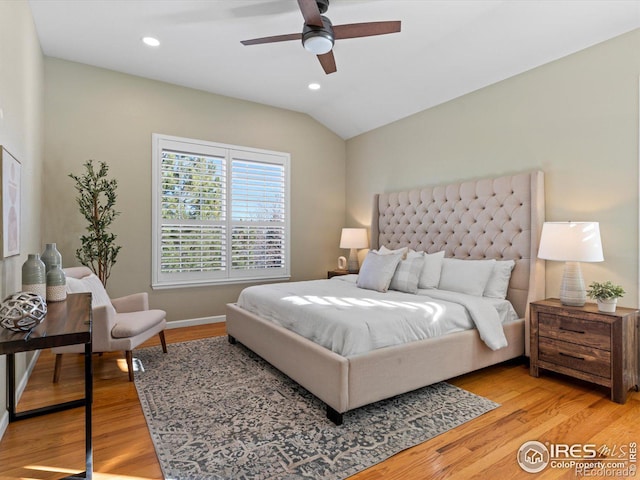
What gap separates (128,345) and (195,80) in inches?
127

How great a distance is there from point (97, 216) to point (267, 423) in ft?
9.66

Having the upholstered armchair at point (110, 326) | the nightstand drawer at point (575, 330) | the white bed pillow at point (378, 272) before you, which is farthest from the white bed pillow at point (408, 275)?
the upholstered armchair at point (110, 326)

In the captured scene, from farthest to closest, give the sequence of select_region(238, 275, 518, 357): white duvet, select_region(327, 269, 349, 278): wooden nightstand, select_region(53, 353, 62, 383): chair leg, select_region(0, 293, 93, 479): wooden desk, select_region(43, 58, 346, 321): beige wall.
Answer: select_region(327, 269, 349, 278): wooden nightstand → select_region(43, 58, 346, 321): beige wall → select_region(53, 353, 62, 383): chair leg → select_region(238, 275, 518, 357): white duvet → select_region(0, 293, 93, 479): wooden desk

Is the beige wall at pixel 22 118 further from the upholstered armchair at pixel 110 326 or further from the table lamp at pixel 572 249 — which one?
the table lamp at pixel 572 249

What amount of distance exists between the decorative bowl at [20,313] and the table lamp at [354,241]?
4019mm

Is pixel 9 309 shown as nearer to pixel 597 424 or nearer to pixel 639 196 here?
pixel 597 424

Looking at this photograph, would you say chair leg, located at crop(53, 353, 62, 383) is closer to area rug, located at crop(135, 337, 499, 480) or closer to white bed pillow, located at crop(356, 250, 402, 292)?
area rug, located at crop(135, 337, 499, 480)

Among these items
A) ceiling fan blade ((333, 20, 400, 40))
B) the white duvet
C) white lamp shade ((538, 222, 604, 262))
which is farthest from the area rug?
ceiling fan blade ((333, 20, 400, 40))

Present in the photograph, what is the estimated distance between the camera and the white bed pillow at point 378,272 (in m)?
3.56

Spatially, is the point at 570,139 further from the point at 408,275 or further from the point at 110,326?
the point at 110,326

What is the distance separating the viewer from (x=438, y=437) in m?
2.08

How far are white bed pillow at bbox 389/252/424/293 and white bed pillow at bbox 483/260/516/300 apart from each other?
65cm

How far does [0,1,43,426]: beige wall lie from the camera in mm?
2182

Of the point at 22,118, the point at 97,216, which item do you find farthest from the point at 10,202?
the point at 97,216
